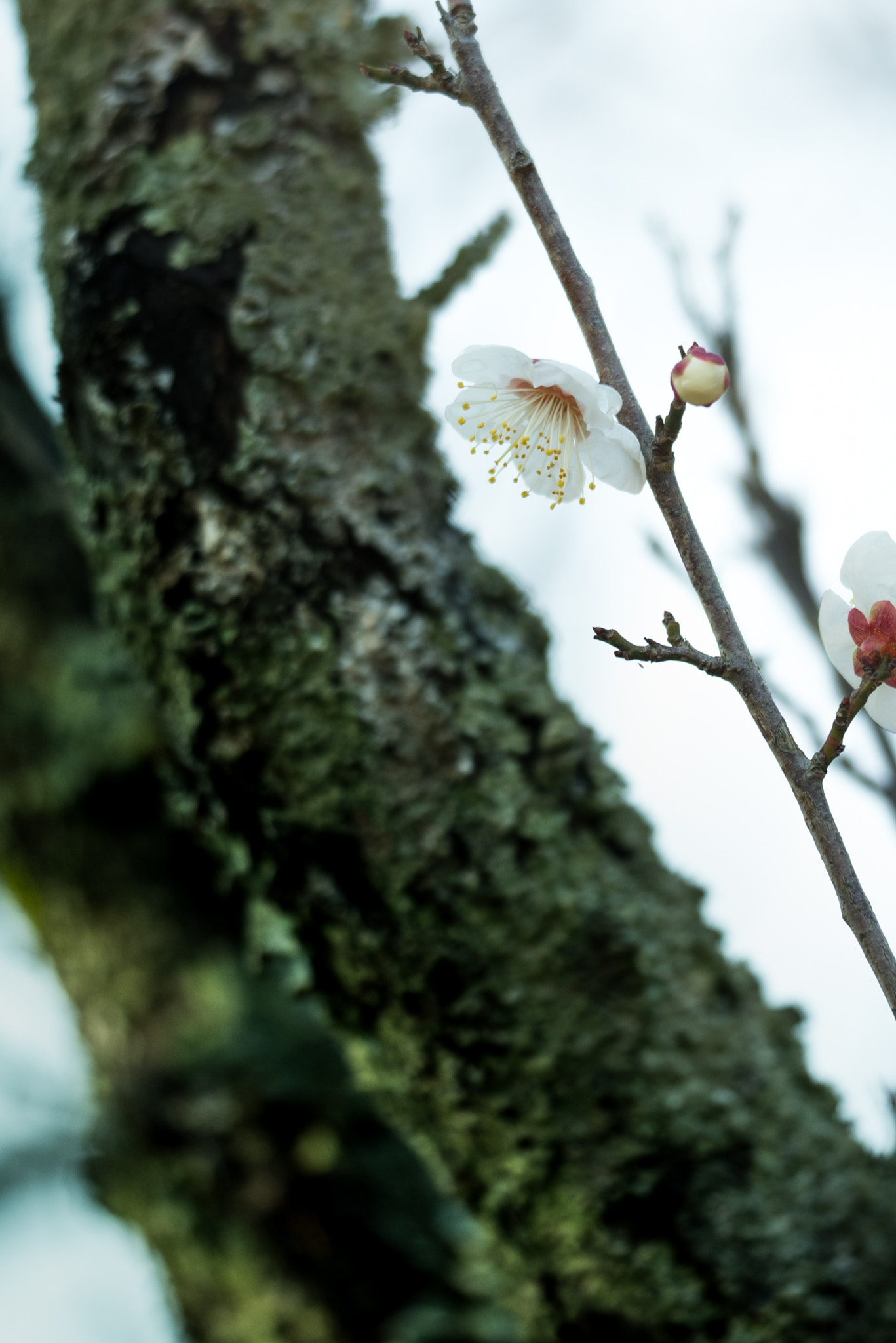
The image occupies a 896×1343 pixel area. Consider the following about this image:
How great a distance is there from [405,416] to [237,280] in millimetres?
176

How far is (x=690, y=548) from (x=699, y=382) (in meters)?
0.06

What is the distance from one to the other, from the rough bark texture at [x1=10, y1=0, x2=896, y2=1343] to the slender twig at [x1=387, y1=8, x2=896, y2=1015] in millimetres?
385

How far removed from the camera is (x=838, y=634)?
0.48m

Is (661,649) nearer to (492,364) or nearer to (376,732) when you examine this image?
(492,364)

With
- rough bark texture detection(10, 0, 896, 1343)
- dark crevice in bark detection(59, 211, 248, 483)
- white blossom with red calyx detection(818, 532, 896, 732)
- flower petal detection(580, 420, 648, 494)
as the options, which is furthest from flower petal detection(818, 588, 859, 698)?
dark crevice in bark detection(59, 211, 248, 483)

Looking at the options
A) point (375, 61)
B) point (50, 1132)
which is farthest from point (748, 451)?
point (50, 1132)

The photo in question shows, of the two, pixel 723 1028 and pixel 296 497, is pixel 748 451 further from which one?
pixel 723 1028

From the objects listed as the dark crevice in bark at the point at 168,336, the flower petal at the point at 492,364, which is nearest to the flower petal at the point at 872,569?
the flower petal at the point at 492,364

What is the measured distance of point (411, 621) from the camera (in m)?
0.78

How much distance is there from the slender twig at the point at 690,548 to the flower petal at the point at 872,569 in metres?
0.10

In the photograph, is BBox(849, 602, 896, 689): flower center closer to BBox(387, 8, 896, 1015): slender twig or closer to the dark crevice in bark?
BBox(387, 8, 896, 1015): slender twig

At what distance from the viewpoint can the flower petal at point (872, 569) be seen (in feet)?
1.52

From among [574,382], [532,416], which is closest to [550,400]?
[532,416]

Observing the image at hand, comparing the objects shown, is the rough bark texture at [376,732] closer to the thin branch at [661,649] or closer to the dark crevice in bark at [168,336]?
the dark crevice in bark at [168,336]
